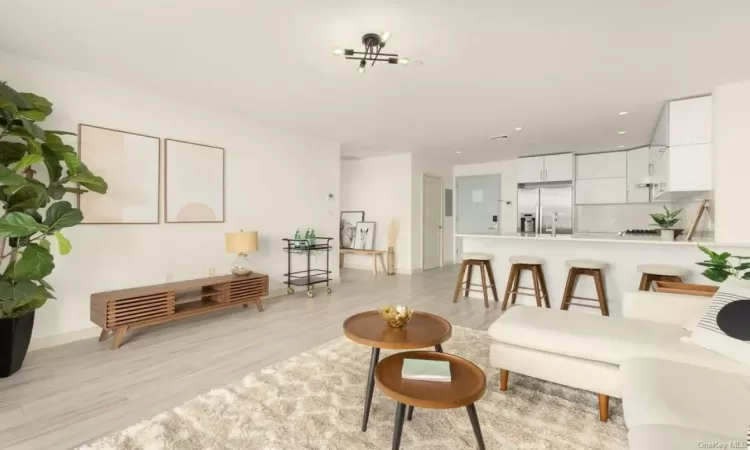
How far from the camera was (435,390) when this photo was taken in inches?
55.6

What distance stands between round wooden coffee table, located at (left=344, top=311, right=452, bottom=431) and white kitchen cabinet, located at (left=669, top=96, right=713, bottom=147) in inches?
142

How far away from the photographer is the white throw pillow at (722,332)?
163 cm

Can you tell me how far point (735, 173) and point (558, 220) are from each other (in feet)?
11.1

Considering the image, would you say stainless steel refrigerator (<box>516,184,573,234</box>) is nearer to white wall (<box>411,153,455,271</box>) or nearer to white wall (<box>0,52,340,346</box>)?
white wall (<box>411,153,455,271</box>)

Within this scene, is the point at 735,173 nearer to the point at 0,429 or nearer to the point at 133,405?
the point at 133,405

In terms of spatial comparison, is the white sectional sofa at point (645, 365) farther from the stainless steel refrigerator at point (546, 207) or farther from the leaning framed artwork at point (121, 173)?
the stainless steel refrigerator at point (546, 207)

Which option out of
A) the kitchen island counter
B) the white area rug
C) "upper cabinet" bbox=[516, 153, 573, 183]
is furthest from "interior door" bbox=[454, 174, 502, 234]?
the white area rug

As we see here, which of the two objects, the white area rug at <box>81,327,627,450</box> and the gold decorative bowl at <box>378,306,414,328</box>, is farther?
the gold decorative bowl at <box>378,306,414,328</box>

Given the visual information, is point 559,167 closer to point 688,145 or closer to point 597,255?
point 688,145

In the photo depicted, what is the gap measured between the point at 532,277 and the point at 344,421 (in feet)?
10.5

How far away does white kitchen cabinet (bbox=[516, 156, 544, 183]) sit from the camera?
6.75 metres

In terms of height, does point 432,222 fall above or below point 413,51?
below

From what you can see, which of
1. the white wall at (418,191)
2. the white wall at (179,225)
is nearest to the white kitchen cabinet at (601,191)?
the white wall at (418,191)

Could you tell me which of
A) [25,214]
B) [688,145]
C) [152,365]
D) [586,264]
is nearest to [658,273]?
[586,264]
